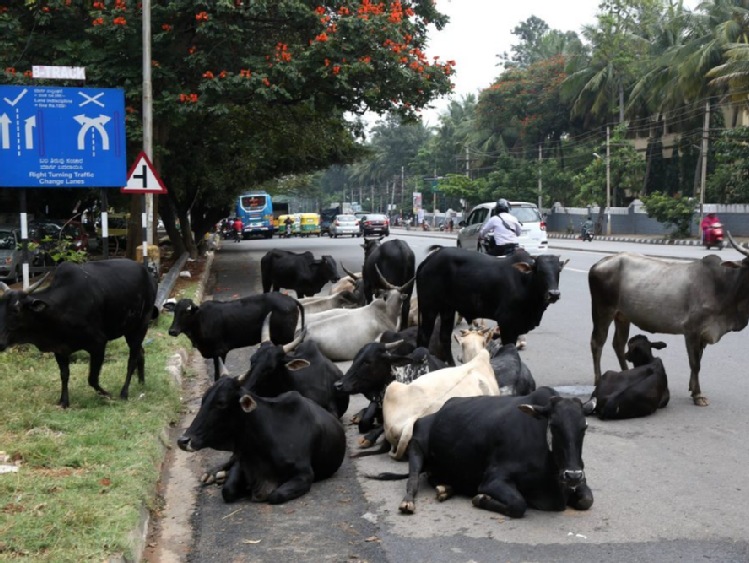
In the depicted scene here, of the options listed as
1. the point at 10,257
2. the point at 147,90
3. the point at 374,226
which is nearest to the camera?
the point at 147,90

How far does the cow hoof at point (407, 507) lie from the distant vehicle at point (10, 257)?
726 inches

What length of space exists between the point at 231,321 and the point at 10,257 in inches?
603

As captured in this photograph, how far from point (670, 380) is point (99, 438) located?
223 inches

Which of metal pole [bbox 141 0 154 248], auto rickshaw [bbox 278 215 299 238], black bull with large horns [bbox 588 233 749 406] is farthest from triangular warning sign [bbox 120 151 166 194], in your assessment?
auto rickshaw [bbox 278 215 299 238]

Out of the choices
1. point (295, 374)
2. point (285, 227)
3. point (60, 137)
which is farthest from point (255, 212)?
point (295, 374)

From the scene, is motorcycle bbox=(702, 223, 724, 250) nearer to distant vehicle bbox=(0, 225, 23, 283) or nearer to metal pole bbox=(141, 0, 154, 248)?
metal pole bbox=(141, 0, 154, 248)

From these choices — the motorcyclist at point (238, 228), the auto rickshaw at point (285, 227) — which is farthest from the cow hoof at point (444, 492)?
the auto rickshaw at point (285, 227)

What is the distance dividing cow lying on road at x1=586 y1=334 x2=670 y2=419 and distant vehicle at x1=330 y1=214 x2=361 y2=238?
4481 cm

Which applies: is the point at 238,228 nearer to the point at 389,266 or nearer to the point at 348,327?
the point at 389,266

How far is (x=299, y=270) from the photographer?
594 inches

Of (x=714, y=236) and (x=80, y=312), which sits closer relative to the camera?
(x=80, y=312)

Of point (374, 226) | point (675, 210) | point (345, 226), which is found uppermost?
point (675, 210)

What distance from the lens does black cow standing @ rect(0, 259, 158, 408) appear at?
7.80 m

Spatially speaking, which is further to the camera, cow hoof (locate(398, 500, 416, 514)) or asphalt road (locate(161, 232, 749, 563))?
cow hoof (locate(398, 500, 416, 514))
